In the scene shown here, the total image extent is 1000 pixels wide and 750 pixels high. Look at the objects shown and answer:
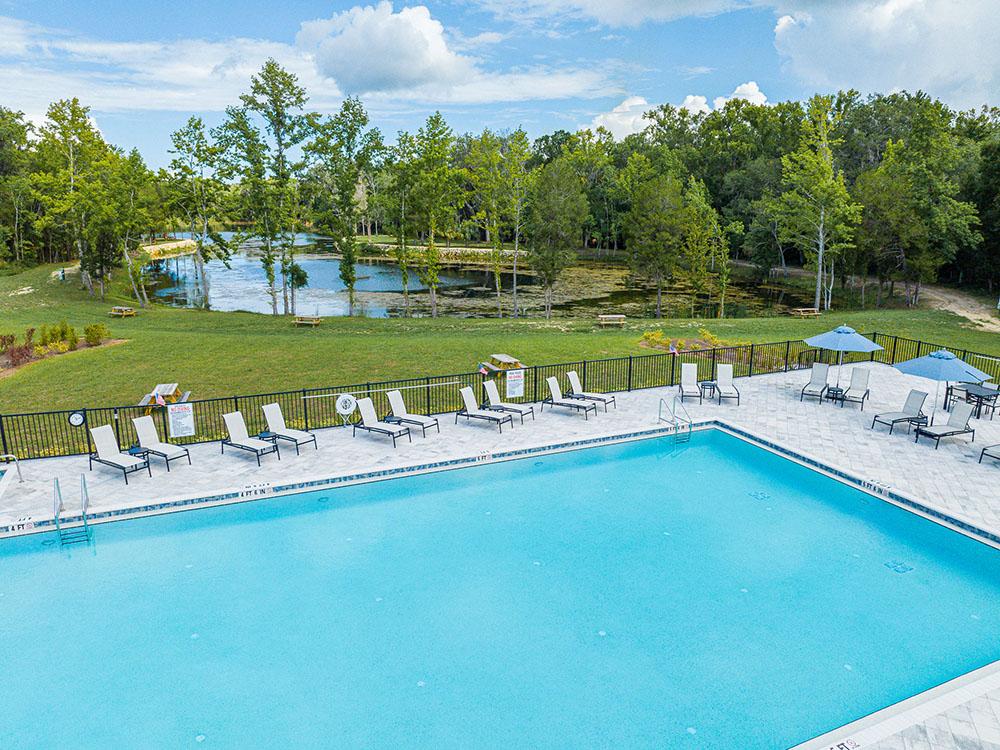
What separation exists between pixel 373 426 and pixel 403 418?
0.77 meters

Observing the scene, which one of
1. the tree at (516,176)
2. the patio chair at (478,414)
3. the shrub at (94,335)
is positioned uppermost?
the tree at (516,176)

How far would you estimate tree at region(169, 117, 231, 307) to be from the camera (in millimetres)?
35938

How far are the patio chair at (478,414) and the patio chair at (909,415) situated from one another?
8.53m

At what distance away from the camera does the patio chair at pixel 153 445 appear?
12188 mm

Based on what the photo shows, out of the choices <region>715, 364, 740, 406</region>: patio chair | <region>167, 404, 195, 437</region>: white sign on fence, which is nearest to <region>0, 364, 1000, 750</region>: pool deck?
<region>715, 364, 740, 406</region>: patio chair

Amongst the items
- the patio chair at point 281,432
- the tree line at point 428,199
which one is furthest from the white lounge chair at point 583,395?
the tree line at point 428,199

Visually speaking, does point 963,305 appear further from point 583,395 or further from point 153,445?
point 153,445

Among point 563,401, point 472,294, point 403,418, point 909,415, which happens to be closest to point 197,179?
point 472,294

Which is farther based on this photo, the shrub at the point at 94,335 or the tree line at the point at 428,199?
the tree line at the point at 428,199

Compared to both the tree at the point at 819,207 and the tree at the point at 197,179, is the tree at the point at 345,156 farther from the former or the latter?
the tree at the point at 819,207

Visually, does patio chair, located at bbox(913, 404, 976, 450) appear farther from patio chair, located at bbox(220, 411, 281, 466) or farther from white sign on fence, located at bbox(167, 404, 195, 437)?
white sign on fence, located at bbox(167, 404, 195, 437)

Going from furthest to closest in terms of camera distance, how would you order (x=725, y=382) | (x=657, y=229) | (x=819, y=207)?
(x=657, y=229) → (x=819, y=207) → (x=725, y=382)

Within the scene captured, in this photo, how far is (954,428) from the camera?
13.5m

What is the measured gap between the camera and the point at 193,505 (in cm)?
1102
